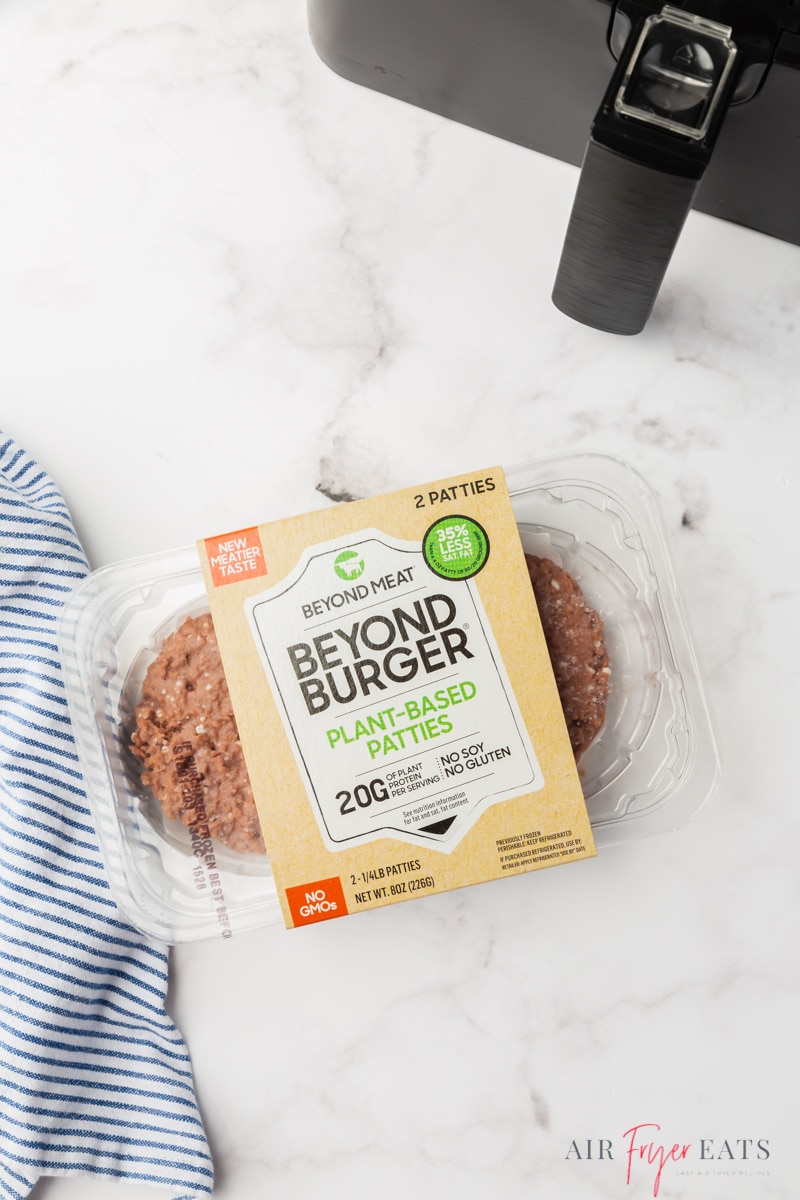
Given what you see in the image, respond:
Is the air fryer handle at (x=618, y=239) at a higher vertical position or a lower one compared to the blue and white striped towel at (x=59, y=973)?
higher

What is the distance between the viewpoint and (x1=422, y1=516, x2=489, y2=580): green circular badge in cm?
76

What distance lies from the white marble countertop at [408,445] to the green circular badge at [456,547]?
18 cm

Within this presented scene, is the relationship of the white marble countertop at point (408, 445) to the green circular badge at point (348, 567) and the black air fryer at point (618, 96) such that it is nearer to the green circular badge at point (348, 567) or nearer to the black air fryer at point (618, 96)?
the black air fryer at point (618, 96)

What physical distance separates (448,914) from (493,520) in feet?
1.29

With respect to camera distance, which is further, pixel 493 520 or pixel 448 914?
pixel 448 914

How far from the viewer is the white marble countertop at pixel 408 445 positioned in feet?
2.97

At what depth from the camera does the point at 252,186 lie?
0.97 meters

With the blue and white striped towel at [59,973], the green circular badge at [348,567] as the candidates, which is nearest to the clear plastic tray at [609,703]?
the blue and white striped towel at [59,973]

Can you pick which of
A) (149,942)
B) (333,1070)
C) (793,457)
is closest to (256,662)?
(149,942)

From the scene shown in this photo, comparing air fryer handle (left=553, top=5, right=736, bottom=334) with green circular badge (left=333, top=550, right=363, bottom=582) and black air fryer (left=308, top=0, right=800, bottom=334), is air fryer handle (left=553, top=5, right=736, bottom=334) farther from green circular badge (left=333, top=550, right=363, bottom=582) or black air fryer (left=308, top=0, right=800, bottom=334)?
green circular badge (left=333, top=550, right=363, bottom=582)

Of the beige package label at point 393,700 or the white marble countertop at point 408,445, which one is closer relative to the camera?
the beige package label at point 393,700

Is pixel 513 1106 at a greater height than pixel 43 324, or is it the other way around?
pixel 43 324

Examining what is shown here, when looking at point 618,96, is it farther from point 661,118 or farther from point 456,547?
point 456,547

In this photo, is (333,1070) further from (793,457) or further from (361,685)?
(793,457)
